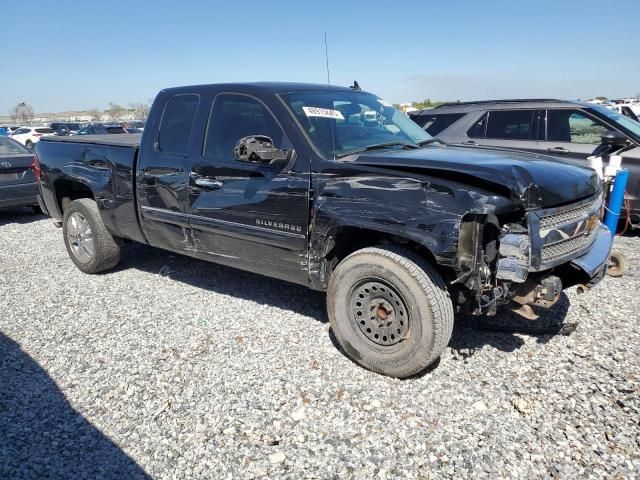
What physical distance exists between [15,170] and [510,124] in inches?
310

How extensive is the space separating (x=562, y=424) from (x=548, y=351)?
2.77 feet

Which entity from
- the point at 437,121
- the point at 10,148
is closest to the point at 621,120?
the point at 437,121

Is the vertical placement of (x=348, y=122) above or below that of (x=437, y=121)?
above

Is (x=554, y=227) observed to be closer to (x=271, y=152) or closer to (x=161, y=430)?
(x=271, y=152)

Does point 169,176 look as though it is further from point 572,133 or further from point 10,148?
point 10,148

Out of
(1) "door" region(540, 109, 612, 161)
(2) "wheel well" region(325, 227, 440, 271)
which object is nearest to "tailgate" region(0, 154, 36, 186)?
(2) "wheel well" region(325, 227, 440, 271)

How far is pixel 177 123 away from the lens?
4176 mm

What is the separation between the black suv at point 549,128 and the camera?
19.6 feet

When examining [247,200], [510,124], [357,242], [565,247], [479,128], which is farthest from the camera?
[479,128]

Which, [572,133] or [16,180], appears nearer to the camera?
[572,133]

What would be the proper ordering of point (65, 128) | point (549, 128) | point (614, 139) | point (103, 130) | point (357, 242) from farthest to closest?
1. point (65, 128)
2. point (103, 130)
3. point (549, 128)
4. point (614, 139)
5. point (357, 242)

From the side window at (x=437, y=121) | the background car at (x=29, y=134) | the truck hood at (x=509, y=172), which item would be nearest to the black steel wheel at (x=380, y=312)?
the truck hood at (x=509, y=172)

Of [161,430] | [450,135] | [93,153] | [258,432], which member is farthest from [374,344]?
[450,135]

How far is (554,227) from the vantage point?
111 inches
